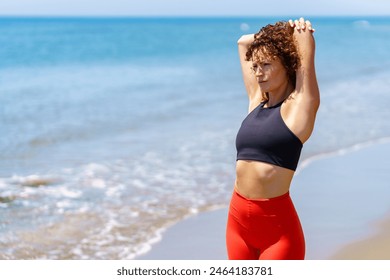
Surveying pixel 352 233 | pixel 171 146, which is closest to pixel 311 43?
pixel 352 233

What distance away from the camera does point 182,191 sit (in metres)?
8.57

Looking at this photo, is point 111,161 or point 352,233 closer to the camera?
point 352,233

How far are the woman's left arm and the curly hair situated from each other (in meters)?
0.03

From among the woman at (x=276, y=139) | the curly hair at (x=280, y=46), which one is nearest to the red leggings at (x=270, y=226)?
the woman at (x=276, y=139)

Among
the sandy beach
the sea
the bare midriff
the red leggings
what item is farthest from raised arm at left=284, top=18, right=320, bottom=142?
the sea

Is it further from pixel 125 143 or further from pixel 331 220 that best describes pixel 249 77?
pixel 125 143

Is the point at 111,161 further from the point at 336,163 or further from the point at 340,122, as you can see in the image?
the point at 340,122

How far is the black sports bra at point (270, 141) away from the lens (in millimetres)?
3389

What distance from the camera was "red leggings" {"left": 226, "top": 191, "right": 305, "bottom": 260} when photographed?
136 inches

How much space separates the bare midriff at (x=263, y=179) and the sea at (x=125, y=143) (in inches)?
133

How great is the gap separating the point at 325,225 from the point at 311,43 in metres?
3.77

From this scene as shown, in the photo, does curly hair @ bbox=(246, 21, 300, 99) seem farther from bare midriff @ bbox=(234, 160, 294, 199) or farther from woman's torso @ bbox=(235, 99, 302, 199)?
bare midriff @ bbox=(234, 160, 294, 199)

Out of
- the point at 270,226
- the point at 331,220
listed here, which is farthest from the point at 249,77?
the point at 331,220

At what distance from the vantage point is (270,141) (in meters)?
3.39
